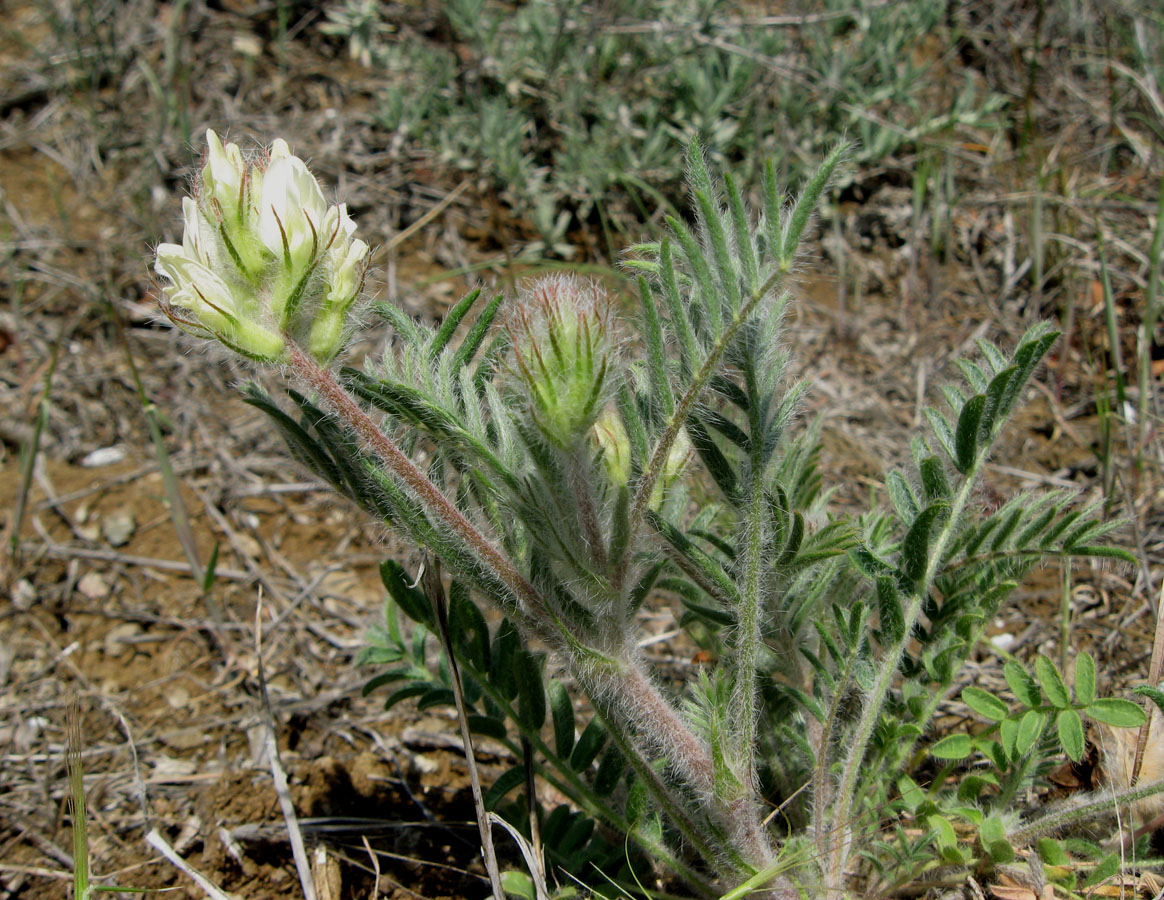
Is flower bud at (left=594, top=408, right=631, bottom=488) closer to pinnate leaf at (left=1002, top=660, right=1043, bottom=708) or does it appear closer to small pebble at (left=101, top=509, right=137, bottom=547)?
pinnate leaf at (left=1002, top=660, right=1043, bottom=708)

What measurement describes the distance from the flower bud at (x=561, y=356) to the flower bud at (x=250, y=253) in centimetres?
30

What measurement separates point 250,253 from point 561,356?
451mm

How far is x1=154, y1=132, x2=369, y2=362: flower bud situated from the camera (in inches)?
53.4

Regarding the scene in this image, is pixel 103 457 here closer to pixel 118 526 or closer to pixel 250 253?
pixel 118 526

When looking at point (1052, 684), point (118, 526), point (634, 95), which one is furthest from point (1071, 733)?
point (634, 95)

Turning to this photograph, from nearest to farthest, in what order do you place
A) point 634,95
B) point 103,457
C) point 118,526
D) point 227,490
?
point 118,526
point 227,490
point 103,457
point 634,95

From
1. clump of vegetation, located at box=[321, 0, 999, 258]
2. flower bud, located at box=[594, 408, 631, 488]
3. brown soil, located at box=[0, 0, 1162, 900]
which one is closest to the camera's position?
flower bud, located at box=[594, 408, 631, 488]

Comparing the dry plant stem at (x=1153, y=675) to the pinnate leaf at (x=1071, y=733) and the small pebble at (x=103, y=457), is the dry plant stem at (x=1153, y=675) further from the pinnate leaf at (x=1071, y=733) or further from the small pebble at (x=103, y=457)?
the small pebble at (x=103, y=457)

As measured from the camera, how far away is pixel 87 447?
3.52 meters

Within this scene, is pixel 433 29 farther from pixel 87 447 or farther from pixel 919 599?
pixel 919 599

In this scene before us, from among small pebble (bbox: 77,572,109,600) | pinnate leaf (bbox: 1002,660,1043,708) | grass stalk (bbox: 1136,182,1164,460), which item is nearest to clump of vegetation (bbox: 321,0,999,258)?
grass stalk (bbox: 1136,182,1164,460)

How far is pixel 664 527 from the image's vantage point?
160cm

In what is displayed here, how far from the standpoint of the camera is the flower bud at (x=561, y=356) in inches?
51.7

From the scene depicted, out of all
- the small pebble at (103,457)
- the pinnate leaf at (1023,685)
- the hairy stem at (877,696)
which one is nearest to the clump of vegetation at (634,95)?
the small pebble at (103,457)
